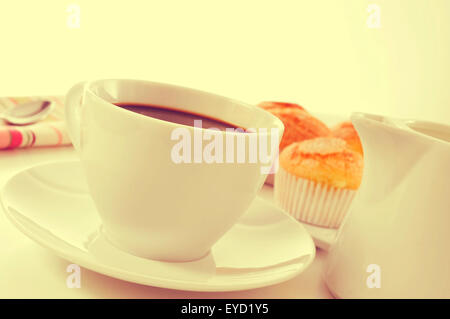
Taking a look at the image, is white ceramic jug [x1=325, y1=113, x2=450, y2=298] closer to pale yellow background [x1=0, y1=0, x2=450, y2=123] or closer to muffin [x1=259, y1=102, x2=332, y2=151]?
muffin [x1=259, y1=102, x2=332, y2=151]

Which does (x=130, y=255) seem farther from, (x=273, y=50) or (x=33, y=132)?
(x=273, y=50)

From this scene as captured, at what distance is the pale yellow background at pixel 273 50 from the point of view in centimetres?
195

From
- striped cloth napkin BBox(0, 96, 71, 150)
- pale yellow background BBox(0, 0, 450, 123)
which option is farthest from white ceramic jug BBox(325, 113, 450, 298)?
pale yellow background BBox(0, 0, 450, 123)

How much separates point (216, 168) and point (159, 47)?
5.91ft

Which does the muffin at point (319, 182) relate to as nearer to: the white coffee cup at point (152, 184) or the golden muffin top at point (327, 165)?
the golden muffin top at point (327, 165)

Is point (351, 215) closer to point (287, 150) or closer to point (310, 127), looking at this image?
point (287, 150)

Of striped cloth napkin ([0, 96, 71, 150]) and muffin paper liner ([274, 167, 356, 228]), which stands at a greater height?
striped cloth napkin ([0, 96, 71, 150])

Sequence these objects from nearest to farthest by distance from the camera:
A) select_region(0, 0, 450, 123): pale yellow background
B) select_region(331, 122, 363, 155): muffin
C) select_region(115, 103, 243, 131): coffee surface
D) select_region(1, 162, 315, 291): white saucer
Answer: select_region(1, 162, 315, 291): white saucer → select_region(115, 103, 243, 131): coffee surface → select_region(331, 122, 363, 155): muffin → select_region(0, 0, 450, 123): pale yellow background

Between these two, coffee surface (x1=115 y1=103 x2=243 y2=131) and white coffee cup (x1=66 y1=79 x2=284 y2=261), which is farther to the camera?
coffee surface (x1=115 y1=103 x2=243 y2=131)

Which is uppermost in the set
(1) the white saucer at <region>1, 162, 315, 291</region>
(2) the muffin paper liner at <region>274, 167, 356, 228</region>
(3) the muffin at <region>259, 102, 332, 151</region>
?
(3) the muffin at <region>259, 102, 332, 151</region>

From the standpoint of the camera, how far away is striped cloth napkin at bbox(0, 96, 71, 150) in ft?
2.41

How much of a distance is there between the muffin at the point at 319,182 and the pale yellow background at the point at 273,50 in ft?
4.35

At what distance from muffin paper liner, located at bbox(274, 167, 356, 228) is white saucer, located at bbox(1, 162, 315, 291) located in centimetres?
13
